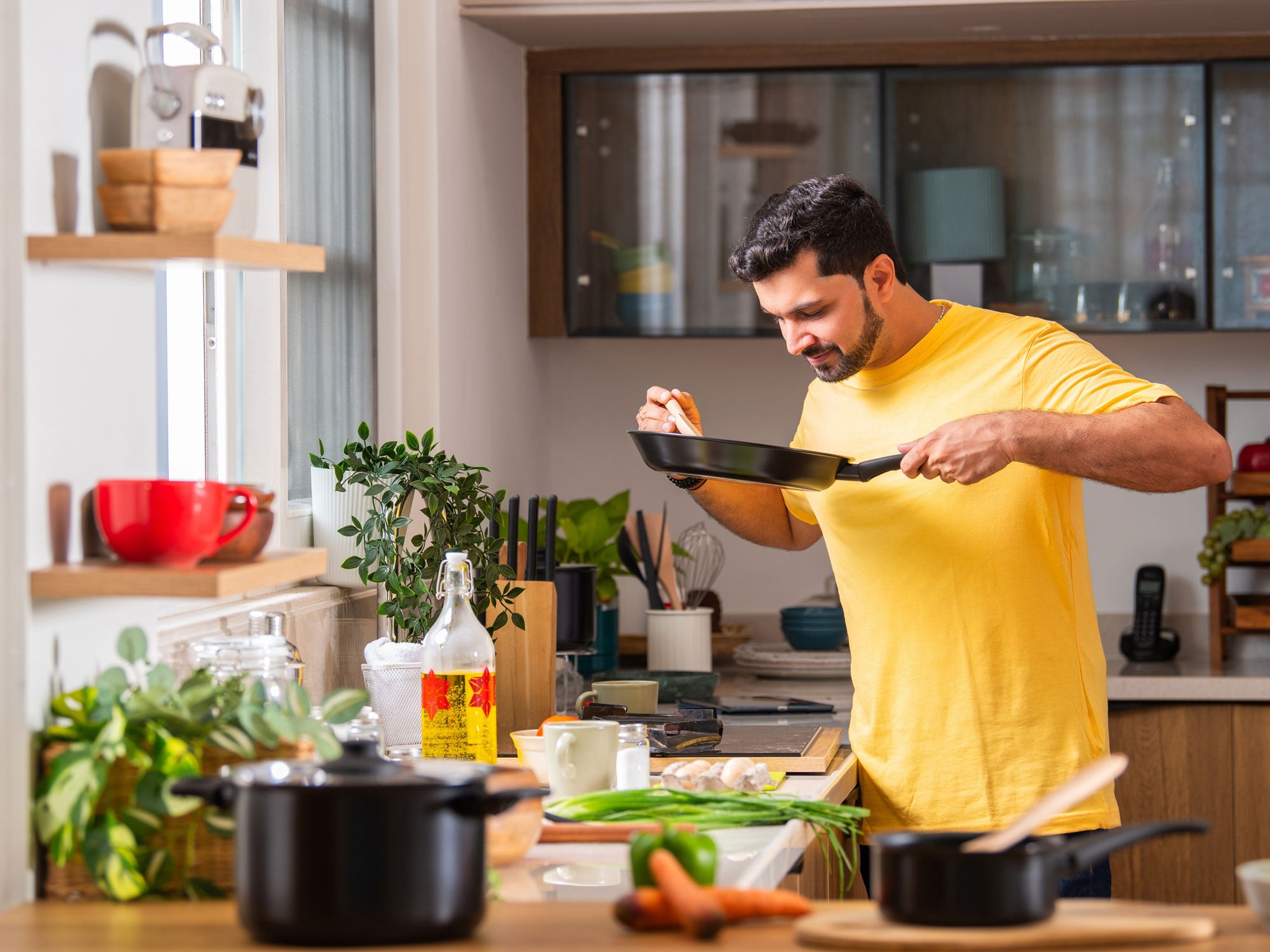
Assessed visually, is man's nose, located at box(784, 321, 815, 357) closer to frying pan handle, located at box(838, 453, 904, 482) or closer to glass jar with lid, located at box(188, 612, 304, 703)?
frying pan handle, located at box(838, 453, 904, 482)

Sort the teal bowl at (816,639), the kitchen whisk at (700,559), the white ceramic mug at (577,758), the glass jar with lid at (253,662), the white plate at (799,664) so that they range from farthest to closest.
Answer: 1. the kitchen whisk at (700,559)
2. the teal bowl at (816,639)
3. the white plate at (799,664)
4. the white ceramic mug at (577,758)
5. the glass jar with lid at (253,662)

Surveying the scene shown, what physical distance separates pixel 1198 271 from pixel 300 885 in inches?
112

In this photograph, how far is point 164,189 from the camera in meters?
1.31

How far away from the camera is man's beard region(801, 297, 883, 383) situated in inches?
82.9

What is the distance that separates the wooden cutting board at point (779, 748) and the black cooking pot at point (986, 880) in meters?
0.92

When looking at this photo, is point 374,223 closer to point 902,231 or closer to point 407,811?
point 902,231

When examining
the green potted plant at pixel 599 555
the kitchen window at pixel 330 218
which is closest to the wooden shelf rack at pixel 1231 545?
the green potted plant at pixel 599 555

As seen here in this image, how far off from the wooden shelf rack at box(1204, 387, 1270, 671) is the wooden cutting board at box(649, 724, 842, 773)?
52.9 inches

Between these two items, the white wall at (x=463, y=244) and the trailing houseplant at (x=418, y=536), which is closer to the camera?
the trailing houseplant at (x=418, y=536)

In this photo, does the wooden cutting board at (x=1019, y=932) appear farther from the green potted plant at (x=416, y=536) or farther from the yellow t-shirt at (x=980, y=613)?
the green potted plant at (x=416, y=536)

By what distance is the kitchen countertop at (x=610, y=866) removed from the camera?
1.33 m

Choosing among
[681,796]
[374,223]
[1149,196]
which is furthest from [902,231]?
[681,796]

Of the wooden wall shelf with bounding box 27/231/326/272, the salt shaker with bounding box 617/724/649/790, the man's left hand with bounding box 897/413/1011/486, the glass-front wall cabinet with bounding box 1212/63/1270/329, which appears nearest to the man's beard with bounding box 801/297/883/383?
the man's left hand with bounding box 897/413/1011/486

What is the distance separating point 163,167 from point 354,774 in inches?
21.8
